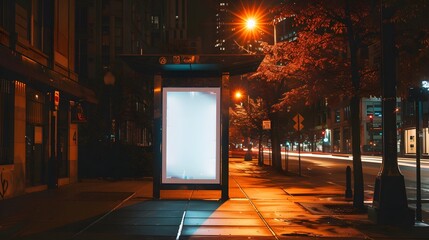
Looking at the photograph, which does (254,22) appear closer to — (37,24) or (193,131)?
(37,24)

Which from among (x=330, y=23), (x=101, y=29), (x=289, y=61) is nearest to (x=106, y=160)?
(x=289, y=61)

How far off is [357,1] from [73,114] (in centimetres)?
1287

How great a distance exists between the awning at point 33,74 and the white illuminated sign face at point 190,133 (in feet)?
12.4

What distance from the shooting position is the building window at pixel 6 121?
15.8m

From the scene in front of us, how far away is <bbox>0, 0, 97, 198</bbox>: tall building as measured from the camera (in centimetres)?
1581

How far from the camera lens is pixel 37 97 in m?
19.0

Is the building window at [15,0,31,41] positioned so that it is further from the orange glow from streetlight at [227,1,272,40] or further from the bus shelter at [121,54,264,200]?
the orange glow from streetlight at [227,1,272,40]

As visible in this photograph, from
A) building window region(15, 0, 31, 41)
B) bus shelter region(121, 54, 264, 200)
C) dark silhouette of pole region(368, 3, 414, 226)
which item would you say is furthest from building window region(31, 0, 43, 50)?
dark silhouette of pole region(368, 3, 414, 226)

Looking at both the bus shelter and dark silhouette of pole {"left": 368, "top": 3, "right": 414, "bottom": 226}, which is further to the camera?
the bus shelter

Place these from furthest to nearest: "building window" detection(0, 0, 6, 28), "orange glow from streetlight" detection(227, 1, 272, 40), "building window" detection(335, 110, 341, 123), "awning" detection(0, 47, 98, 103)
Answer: "building window" detection(335, 110, 341, 123)
"orange glow from streetlight" detection(227, 1, 272, 40)
"building window" detection(0, 0, 6, 28)
"awning" detection(0, 47, 98, 103)

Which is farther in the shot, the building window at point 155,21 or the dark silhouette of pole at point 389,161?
the building window at point 155,21

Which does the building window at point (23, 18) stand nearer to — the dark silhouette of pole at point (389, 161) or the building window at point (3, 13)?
the building window at point (3, 13)

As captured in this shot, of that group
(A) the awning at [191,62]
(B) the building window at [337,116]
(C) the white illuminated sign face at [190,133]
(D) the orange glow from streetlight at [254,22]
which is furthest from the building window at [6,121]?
(B) the building window at [337,116]

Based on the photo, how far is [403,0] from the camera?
9.75m
